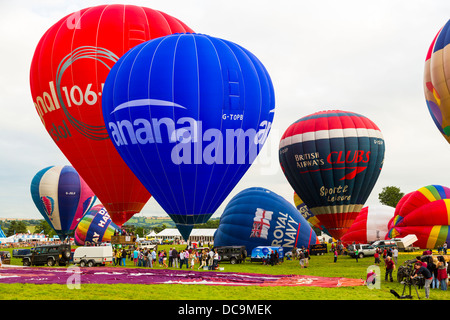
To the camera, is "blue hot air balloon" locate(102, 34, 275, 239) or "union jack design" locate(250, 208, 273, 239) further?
"union jack design" locate(250, 208, 273, 239)

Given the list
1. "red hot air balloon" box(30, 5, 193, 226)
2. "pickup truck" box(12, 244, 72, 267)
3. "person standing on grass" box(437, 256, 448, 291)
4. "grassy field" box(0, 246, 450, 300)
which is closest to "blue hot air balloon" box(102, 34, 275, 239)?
"red hot air balloon" box(30, 5, 193, 226)

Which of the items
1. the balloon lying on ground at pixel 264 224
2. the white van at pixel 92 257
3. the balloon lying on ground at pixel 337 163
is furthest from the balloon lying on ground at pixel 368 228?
the white van at pixel 92 257

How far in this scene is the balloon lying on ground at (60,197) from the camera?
61750 millimetres

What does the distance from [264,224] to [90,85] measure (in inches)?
644

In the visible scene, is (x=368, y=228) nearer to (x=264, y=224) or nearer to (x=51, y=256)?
(x=264, y=224)

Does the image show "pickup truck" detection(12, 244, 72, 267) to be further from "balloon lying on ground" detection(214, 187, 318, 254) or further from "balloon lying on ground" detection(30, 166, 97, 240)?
"balloon lying on ground" detection(30, 166, 97, 240)

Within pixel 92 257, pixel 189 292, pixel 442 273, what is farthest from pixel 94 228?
pixel 442 273

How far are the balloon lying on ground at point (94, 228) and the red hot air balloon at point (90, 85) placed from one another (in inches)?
1183

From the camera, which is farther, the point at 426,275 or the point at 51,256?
the point at 51,256

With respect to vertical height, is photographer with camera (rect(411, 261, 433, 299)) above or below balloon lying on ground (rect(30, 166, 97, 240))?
below

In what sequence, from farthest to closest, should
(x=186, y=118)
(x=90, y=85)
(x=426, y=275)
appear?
(x=90, y=85)
(x=186, y=118)
(x=426, y=275)

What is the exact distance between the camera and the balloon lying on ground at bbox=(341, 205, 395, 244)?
159ft

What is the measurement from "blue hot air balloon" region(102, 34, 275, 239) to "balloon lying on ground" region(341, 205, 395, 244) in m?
24.0

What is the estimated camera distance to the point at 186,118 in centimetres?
2680
